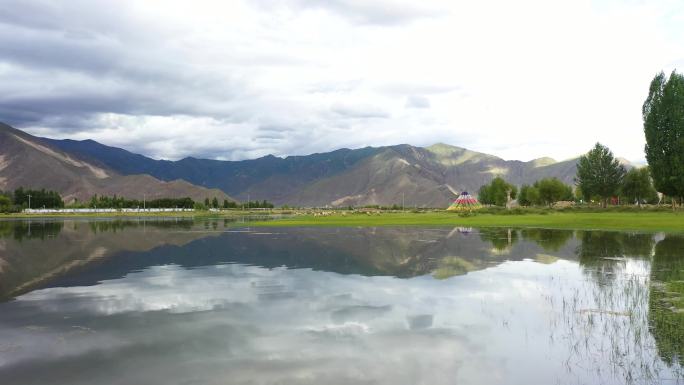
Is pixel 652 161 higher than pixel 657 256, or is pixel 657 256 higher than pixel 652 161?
pixel 652 161

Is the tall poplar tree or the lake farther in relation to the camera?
the tall poplar tree

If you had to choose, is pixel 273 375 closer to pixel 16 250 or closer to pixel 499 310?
pixel 499 310

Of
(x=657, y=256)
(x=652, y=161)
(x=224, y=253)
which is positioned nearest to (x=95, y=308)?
(x=224, y=253)

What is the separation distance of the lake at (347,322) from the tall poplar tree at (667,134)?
212ft

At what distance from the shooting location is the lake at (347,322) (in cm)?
1271

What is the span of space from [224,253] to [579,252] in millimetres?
28496

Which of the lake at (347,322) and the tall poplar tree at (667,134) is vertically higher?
the tall poplar tree at (667,134)

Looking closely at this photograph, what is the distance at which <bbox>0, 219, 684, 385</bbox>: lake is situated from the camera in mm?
12711

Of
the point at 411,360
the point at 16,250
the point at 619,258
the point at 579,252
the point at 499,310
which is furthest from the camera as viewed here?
the point at 16,250

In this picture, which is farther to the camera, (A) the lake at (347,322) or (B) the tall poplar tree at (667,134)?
(B) the tall poplar tree at (667,134)

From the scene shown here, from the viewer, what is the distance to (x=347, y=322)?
17.7m

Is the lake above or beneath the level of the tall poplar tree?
beneath

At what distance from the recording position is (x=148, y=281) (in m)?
27.4

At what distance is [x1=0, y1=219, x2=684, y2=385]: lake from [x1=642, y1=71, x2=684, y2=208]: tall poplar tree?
64.6m
